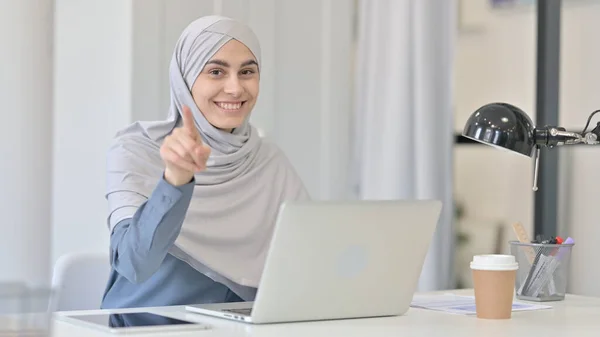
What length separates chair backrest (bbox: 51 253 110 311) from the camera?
6.95ft

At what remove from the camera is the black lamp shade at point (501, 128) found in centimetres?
172

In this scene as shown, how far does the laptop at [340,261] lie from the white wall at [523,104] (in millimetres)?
2111

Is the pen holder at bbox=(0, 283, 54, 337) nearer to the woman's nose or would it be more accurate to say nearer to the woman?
the woman

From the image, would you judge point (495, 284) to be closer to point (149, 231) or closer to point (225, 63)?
point (149, 231)

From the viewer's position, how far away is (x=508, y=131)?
1729 millimetres

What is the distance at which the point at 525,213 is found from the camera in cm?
452

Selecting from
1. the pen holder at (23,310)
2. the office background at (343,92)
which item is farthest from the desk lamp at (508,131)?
the office background at (343,92)

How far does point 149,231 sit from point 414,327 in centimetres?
52

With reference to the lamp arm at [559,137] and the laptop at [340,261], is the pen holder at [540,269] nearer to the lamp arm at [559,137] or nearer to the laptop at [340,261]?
the lamp arm at [559,137]

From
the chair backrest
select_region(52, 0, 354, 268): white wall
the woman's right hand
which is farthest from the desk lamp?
select_region(52, 0, 354, 268): white wall

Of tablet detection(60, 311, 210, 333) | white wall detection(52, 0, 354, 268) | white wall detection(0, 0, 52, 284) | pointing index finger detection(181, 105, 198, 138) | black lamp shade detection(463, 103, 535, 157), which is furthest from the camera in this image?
white wall detection(52, 0, 354, 268)

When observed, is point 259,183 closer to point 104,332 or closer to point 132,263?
point 132,263

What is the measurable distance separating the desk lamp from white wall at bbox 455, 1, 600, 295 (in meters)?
1.87

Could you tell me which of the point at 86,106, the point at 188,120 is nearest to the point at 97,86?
the point at 86,106
